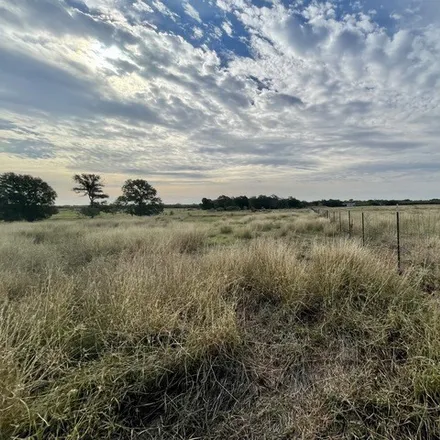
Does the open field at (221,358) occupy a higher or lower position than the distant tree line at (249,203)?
lower

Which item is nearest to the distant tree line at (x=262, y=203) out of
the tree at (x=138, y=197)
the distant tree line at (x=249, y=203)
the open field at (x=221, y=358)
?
the distant tree line at (x=249, y=203)

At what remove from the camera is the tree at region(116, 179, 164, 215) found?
159 ft

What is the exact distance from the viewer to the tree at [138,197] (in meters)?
48.3

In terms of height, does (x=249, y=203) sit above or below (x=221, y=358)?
above

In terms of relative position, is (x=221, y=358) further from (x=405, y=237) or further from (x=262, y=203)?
(x=262, y=203)

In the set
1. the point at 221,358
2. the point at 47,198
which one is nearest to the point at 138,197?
the point at 47,198

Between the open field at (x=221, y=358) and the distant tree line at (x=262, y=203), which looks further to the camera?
the distant tree line at (x=262, y=203)

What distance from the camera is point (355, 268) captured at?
15.0ft

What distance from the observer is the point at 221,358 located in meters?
2.84

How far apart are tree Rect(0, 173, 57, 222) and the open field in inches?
1610

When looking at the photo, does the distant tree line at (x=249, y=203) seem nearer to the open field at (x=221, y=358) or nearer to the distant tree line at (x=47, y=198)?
the distant tree line at (x=47, y=198)

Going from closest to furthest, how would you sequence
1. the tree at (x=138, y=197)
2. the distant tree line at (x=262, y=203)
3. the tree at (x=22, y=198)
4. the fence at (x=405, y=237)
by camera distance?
the fence at (x=405, y=237) < the tree at (x=22, y=198) < the tree at (x=138, y=197) < the distant tree line at (x=262, y=203)

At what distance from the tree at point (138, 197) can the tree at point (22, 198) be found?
12206 mm

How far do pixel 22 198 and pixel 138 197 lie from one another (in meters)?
17.1
